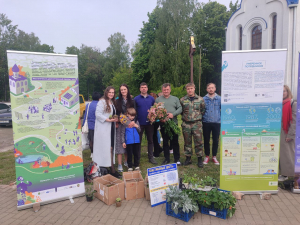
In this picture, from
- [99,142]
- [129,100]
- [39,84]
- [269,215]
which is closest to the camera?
[269,215]

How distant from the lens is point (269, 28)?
1880 cm

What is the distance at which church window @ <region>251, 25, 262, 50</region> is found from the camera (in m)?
20.2

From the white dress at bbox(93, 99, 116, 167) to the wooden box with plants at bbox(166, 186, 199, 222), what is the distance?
6.03ft

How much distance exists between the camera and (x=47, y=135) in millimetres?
3734

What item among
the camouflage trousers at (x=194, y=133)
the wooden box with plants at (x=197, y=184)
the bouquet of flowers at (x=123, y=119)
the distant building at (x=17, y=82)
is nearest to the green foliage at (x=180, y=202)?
the wooden box with plants at (x=197, y=184)

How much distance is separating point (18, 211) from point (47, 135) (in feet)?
4.35

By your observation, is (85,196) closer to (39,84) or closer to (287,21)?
(39,84)

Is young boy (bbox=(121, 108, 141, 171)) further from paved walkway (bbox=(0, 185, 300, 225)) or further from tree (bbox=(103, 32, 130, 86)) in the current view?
tree (bbox=(103, 32, 130, 86))

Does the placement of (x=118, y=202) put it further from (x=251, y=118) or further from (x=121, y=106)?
(x=251, y=118)

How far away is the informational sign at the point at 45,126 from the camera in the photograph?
3443 mm

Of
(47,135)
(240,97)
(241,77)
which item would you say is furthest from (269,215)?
(47,135)

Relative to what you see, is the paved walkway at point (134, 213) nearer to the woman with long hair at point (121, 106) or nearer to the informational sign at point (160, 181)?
the informational sign at point (160, 181)

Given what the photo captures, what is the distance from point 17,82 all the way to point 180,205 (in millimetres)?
3130

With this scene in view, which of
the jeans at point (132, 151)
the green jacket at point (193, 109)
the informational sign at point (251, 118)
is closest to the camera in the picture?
the informational sign at point (251, 118)
